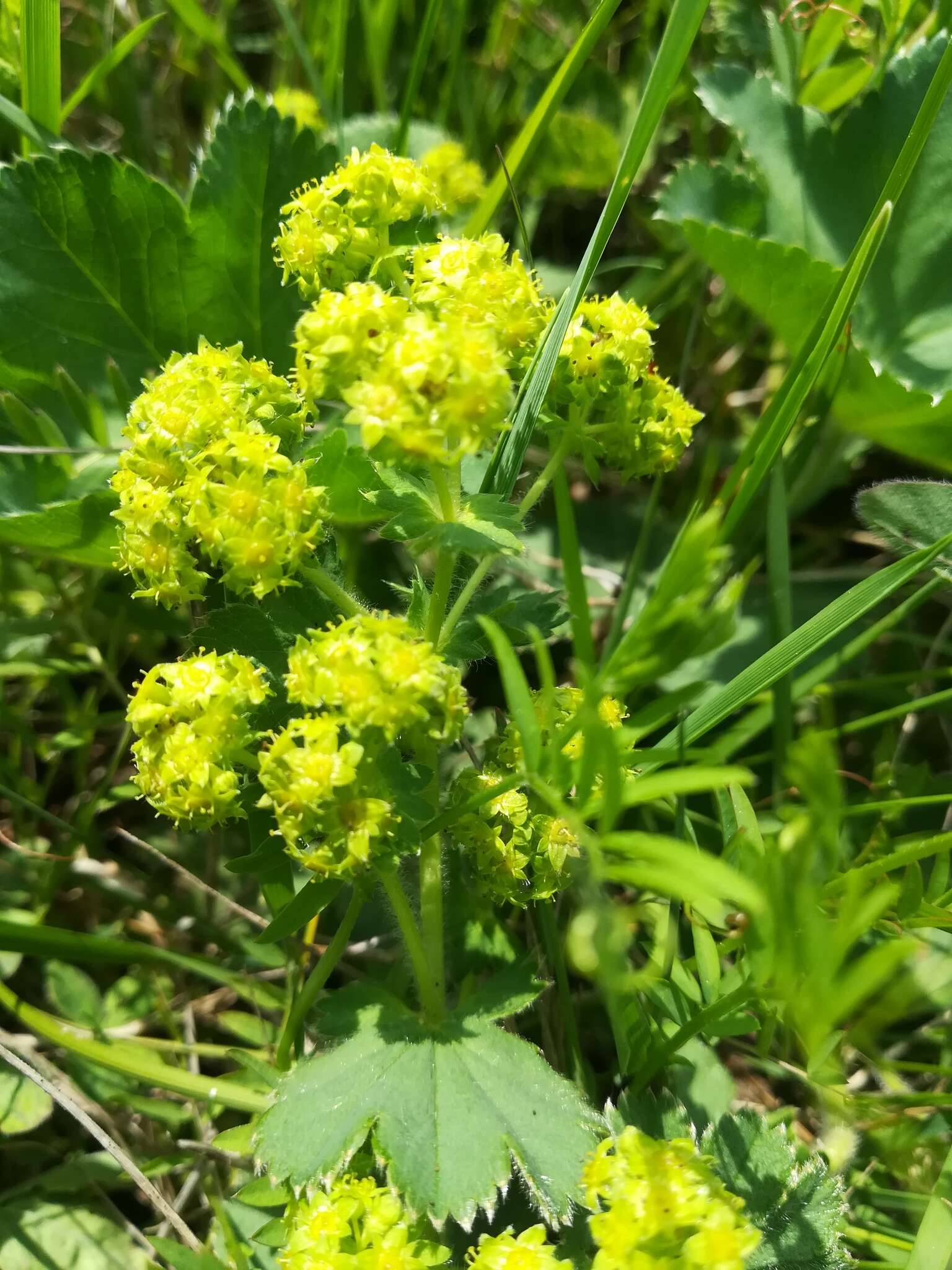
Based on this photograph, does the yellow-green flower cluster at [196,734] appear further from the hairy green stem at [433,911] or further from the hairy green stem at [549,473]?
the hairy green stem at [549,473]

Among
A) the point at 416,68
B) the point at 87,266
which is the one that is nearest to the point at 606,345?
the point at 416,68

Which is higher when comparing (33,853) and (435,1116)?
(435,1116)

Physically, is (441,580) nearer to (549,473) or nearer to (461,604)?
(461,604)

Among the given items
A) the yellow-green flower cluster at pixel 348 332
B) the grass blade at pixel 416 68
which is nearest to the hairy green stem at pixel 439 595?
the yellow-green flower cluster at pixel 348 332

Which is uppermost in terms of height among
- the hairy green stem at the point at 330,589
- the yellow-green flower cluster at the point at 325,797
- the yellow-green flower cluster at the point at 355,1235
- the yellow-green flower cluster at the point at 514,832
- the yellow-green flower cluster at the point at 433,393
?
the yellow-green flower cluster at the point at 433,393

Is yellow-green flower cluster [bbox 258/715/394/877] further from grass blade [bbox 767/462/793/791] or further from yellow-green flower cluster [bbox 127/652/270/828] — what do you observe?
grass blade [bbox 767/462/793/791]

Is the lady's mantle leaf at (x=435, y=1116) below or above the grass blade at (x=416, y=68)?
below
